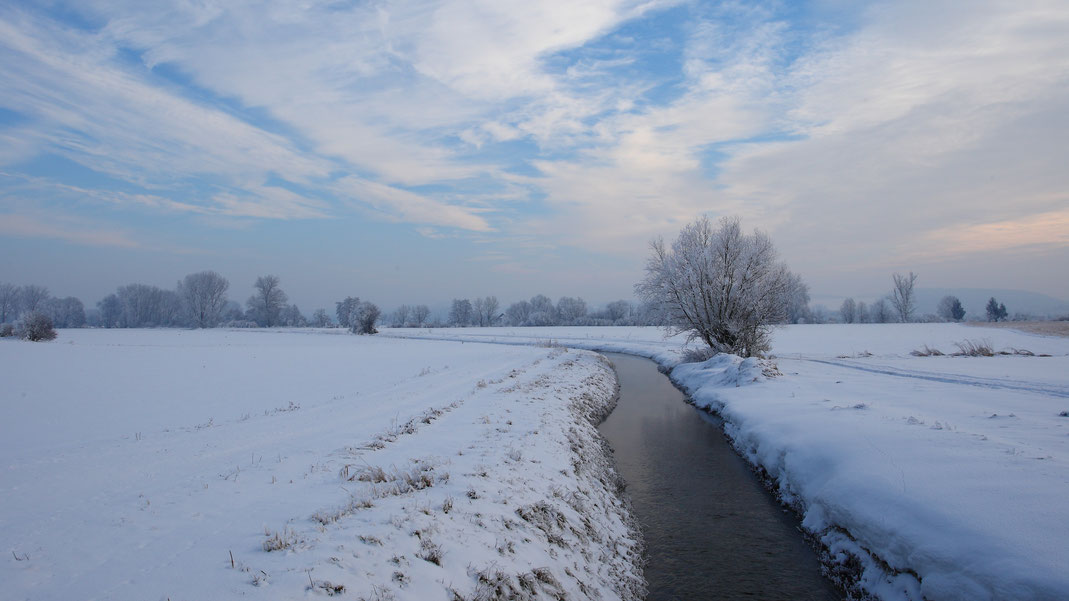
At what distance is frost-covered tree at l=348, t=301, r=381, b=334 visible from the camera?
8331 cm

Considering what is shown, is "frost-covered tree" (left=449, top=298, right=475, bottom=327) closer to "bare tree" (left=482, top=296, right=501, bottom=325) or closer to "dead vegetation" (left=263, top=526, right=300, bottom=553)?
"bare tree" (left=482, top=296, right=501, bottom=325)

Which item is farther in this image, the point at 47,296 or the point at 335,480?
the point at 47,296

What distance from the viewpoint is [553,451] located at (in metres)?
11.3

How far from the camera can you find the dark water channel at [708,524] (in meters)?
7.69

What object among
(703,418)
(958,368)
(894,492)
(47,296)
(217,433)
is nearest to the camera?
(894,492)

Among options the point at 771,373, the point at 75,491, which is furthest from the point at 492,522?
the point at 771,373

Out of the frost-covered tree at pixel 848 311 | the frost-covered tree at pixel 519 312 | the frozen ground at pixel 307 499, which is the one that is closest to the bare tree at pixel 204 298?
the frost-covered tree at pixel 519 312

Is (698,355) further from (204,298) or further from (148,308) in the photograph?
(148,308)

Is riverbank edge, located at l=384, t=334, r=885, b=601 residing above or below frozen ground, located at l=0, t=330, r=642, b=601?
below

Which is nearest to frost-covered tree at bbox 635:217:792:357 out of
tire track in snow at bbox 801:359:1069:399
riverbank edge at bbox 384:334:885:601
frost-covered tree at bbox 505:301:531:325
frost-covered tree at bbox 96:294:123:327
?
tire track in snow at bbox 801:359:1069:399

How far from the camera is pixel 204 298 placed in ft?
401

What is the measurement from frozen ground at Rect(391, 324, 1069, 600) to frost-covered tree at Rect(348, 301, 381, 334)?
73451mm

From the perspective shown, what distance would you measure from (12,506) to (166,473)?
6.48 ft

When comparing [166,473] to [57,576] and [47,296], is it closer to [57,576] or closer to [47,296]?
[57,576]
